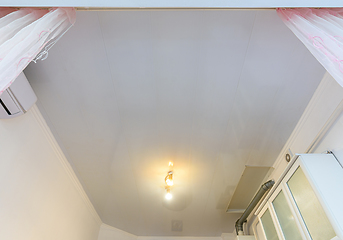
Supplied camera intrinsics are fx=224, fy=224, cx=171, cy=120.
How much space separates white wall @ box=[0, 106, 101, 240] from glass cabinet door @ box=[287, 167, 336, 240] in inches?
78.0

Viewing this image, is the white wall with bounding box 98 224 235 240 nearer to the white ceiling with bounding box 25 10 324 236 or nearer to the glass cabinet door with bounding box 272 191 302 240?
the white ceiling with bounding box 25 10 324 236

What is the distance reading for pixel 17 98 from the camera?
1.44 meters

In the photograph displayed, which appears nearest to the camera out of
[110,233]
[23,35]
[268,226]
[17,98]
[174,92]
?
[23,35]

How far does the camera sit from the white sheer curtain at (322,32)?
3.03 ft

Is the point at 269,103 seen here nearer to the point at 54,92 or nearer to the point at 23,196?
the point at 54,92

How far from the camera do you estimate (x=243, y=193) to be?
8.91ft

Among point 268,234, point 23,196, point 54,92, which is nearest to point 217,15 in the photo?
point 54,92

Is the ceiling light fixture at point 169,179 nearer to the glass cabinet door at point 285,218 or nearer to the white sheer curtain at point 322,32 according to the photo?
the glass cabinet door at point 285,218

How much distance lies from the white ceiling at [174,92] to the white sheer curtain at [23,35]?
9.9 inches

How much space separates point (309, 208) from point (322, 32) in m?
1.09

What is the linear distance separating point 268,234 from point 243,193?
606 millimetres

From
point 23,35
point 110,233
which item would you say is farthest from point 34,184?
point 110,233

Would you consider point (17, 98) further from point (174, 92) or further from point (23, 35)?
point (174, 92)

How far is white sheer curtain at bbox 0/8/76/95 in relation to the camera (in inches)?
34.7
